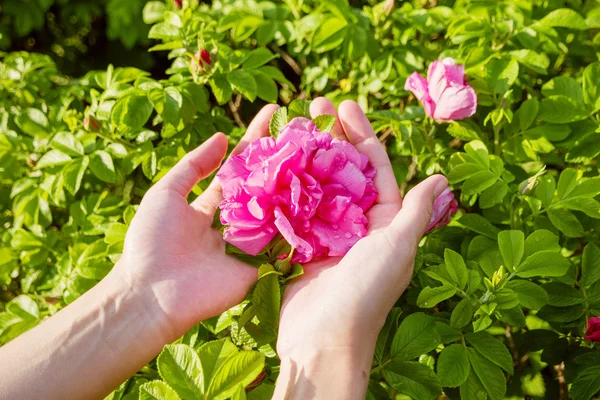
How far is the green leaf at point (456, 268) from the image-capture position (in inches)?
52.0

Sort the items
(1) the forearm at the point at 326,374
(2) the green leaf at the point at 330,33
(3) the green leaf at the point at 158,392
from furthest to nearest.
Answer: (2) the green leaf at the point at 330,33 < (1) the forearm at the point at 326,374 < (3) the green leaf at the point at 158,392

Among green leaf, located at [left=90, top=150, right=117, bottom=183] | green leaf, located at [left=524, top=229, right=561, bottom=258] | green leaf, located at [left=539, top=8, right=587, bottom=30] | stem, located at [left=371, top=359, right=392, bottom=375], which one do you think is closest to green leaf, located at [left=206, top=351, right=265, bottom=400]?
stem, located at [left=371, top=359, right=392, bottom=375]

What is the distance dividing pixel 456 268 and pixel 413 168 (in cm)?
71

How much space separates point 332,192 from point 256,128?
44cm

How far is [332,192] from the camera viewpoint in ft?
4.92

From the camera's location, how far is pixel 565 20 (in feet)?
6.31

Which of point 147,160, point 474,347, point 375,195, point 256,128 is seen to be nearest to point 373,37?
point 256,128

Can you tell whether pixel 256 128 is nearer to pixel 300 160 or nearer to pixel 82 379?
pixel 300 160

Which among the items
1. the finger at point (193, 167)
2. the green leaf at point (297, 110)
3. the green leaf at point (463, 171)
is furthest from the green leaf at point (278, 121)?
the green leaf at point (463, 171)

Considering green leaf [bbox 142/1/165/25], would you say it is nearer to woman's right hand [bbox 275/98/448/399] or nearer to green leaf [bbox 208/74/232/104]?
green leaf [bbox 208/74/232/104]

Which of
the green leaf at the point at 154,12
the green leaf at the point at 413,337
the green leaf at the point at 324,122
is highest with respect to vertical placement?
the green leaf at the point at 154,12

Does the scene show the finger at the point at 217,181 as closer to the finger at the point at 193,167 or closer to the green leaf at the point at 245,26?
the finger at the point at 193,167

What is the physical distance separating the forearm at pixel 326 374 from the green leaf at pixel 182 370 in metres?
0.22

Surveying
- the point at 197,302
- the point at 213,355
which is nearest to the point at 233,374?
→ the point at 213,355
